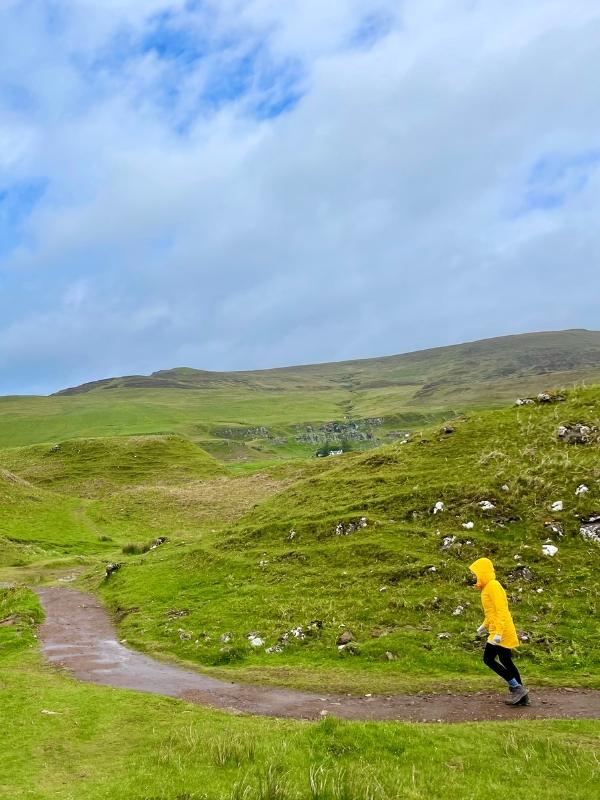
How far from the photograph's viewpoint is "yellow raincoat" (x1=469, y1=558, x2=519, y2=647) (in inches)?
688

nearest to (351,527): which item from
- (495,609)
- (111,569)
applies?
(495,609)

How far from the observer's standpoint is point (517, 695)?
17.3 meters

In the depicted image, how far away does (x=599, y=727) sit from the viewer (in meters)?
14.9

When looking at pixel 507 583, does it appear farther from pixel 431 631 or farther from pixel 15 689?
pixel 15 689

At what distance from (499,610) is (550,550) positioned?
33.4ft

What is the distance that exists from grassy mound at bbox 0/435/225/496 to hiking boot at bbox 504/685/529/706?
3420 inches

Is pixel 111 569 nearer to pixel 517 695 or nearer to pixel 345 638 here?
pixel 345 638

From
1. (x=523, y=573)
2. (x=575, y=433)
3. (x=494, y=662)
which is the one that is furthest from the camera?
(x=575, y=433)

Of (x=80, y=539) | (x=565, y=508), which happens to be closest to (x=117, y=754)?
(x=565, y=508)

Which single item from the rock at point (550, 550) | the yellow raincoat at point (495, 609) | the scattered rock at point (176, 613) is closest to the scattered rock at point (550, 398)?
the rock at point (550, 550)

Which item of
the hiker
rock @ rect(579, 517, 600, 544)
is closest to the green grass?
the hiker

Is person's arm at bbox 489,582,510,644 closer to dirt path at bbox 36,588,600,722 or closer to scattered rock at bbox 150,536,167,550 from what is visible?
dirt path at bbox 36,588,600,722

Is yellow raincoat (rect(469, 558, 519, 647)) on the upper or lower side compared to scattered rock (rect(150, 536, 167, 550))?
upper

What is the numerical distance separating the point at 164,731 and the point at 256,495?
60.2 metres
